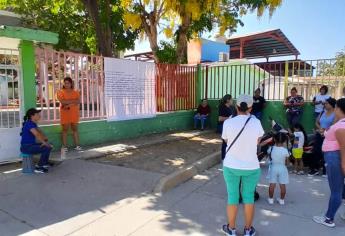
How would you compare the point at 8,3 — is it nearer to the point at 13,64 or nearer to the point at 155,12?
the point at 155,12

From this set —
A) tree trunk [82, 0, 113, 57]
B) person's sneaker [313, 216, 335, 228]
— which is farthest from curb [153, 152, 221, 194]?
tree trunk [82, 0, 113, 57]

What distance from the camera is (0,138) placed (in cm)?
637

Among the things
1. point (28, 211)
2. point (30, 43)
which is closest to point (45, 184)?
point (28, 211)

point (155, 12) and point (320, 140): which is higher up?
point (155, 12)

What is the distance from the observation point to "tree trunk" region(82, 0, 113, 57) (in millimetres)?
9531

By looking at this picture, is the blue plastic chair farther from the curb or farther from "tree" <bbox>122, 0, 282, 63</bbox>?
"tree" <bbox>122, 0, 282, 63</bbox>

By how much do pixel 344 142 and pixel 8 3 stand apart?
1407cm

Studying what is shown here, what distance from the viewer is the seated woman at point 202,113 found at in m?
11.8

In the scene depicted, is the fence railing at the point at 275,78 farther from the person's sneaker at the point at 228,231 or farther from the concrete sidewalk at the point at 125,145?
the person's sneaker at the point at 228,231

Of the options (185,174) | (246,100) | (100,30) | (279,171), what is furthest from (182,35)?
(246,100)

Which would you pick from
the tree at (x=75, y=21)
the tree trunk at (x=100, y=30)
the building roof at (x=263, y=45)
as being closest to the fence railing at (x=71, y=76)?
the tree trunk at (x=100, y=30)

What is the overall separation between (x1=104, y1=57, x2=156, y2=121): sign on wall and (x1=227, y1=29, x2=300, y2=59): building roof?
11.8 metres

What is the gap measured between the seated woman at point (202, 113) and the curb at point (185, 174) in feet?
13.8

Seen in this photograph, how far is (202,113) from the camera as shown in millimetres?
11891
